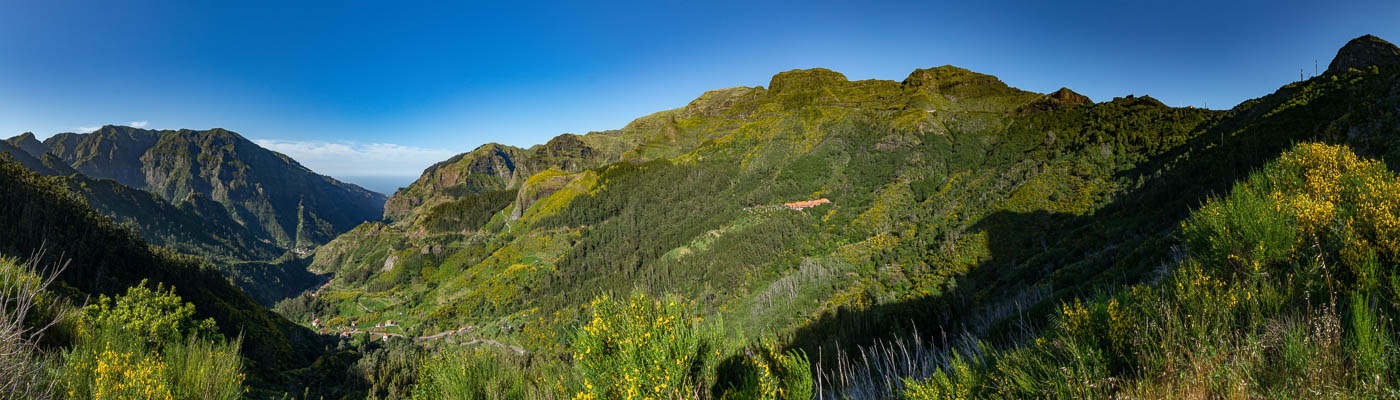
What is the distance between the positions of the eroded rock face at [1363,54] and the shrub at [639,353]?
59.7 m

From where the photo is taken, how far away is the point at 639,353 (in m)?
5.72

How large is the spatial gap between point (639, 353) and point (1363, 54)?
65676 millimetres

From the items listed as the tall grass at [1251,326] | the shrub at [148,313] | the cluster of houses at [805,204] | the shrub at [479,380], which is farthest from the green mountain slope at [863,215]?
the shrub at [148,313]

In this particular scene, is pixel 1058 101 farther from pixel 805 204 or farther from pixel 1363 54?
pixel 805 204

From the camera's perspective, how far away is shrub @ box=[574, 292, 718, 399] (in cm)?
562

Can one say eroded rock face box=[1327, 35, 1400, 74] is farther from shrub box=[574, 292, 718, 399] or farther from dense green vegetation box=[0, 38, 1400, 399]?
shrub box=[574, 292, 718, 399]

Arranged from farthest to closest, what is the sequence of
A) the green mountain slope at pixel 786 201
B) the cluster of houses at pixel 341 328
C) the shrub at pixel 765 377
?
the cluster of houses at pixel 341 328, the green mountain slope at pixel 786 201, the shrub at pixel 765 377

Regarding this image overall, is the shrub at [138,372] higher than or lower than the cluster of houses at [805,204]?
higher

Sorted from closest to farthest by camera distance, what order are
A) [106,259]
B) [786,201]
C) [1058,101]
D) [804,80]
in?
1. [106,259]
2. [1058,101]
3. [786,201]
4. [804,80]

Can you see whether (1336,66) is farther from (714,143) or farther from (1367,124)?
(714,143)

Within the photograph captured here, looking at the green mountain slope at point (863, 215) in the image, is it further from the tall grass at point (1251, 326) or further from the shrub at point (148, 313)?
the shrub at point (148, 313)

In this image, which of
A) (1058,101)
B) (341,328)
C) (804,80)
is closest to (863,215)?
(1058,101)

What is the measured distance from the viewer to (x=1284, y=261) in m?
6.61

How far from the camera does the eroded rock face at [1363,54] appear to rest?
32844 mm
